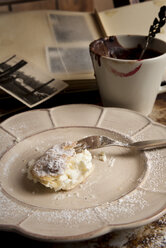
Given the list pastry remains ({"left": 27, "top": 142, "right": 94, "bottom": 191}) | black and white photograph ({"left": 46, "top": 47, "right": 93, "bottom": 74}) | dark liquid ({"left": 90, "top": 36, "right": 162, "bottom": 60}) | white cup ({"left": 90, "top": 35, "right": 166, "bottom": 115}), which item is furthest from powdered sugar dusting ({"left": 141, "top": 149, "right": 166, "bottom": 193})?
black and white photograph ({"left": 46, "top": 47, "right": 93, "bottom": 74})

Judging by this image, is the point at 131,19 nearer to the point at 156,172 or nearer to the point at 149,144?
the point at 149,144

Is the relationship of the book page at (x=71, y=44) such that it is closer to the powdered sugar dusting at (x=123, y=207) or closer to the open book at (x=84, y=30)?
the open book at (x=84, y=30)

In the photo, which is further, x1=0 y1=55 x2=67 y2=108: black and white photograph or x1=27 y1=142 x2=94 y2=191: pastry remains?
x1=0 y1=55 x2=67 y2=108: black and white photograph

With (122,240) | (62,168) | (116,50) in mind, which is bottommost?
(122,240)

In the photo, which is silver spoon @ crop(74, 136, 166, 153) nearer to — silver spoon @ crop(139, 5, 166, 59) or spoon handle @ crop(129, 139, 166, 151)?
spoon handle @ crop(129, 139, 166, 151)

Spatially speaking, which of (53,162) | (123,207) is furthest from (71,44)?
(123,207)

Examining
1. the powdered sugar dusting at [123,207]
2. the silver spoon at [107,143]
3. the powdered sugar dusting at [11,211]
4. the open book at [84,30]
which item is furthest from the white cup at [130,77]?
the powdered sugar dusting at [11,211]
